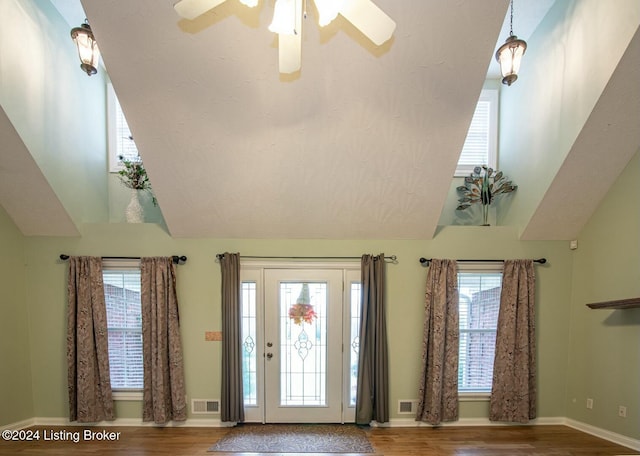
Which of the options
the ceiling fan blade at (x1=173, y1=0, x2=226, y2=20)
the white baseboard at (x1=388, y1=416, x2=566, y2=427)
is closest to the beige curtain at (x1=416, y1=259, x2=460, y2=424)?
the white baseboard at (x1=388, y1=416, x2=566, y2=427)

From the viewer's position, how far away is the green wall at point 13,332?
3.18m

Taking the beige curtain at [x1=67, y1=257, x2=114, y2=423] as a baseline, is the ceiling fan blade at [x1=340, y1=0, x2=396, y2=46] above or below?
above

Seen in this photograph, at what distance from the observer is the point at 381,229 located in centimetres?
337

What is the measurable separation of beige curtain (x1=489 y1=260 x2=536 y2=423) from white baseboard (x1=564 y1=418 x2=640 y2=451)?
437 mm

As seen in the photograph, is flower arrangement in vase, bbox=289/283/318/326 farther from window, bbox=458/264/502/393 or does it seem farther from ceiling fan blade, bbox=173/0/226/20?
ceiling fan blade, bbox=173/0/226/20

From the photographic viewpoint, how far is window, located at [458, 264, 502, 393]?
3.46 m

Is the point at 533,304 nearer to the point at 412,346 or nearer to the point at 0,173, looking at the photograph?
the point at 412,346

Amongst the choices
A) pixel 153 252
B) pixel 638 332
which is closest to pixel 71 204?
pixel 153 252

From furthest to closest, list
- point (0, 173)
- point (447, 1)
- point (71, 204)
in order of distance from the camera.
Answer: point (71, 204), point (0, 173), point (447, 1)

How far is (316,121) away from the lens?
8.23ft

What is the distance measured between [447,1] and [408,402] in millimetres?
3709

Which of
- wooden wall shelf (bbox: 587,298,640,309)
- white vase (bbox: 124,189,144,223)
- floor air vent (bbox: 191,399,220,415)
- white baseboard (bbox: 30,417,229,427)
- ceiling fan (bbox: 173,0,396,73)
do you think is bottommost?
white baseboard (bbox: 30,417,229,427)

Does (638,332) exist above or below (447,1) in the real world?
below

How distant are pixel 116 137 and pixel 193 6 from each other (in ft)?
10.0
